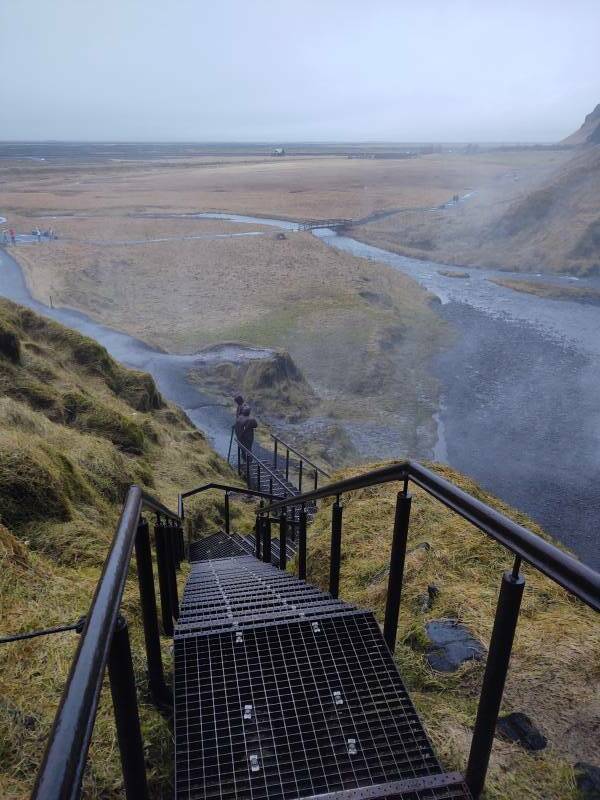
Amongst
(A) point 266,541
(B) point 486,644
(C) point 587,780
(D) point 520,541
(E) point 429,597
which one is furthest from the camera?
(A) point 266,541

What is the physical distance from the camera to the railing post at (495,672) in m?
1.71

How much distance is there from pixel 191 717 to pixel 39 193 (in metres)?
85.9

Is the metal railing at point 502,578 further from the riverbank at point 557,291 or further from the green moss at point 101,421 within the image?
the riverbank at point 557,291

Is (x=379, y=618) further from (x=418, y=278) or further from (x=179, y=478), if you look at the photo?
(x=418, y=278)

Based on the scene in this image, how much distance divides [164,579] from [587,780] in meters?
2.08

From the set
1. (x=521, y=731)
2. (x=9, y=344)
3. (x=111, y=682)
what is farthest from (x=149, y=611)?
(x=9, y=344)

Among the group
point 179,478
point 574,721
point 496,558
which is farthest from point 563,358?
point 574,721

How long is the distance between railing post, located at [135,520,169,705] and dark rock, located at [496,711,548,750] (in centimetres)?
147

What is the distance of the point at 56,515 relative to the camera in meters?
4.70

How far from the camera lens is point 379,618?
3703 millimetres

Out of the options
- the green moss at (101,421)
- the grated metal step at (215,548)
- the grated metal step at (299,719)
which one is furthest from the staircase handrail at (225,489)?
the grated metal step at (299,719)

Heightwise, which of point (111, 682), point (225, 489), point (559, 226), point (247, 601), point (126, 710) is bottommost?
point (559, 226)

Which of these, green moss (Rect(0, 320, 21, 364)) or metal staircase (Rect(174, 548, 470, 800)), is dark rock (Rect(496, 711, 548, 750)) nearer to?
metal staircase (Rect(174, 548, 470, 800))

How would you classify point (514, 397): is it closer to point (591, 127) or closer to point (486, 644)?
point (486, 644)
